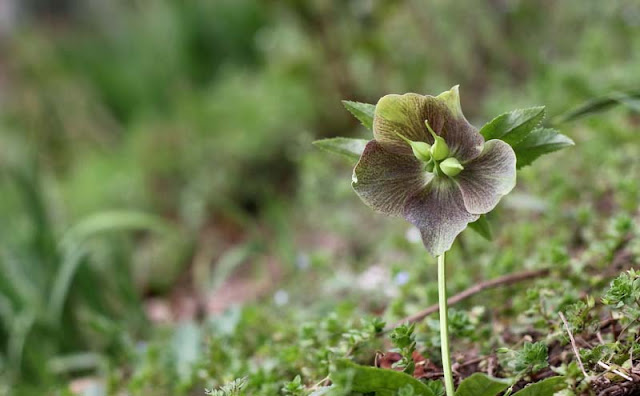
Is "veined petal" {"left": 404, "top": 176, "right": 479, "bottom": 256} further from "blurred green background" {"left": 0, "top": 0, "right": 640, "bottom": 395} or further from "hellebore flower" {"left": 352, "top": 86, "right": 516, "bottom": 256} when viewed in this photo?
"blurred green background" {"left": 0, "top": 0, "right": 640, "bottom": 395}

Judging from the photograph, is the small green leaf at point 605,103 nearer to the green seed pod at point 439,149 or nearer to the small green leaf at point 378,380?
the green seed pod at point 439,149

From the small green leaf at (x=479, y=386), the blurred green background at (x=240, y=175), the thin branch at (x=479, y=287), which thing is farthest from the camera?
the blurred green background at (x=240, y=175)

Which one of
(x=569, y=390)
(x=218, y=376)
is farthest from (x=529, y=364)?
(x=218, y=376)

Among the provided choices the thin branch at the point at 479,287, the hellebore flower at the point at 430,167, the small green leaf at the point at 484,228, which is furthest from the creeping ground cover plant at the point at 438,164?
the thin branch at the point at 479,287

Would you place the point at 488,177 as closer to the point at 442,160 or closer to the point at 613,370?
the point at 442,160

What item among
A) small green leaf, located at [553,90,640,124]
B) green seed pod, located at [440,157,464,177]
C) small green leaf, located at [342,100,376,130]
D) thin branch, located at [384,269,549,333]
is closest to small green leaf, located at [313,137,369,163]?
small green leaf, located at [342,100,376,130]

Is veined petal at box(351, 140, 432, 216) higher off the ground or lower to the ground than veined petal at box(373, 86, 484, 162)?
lower
